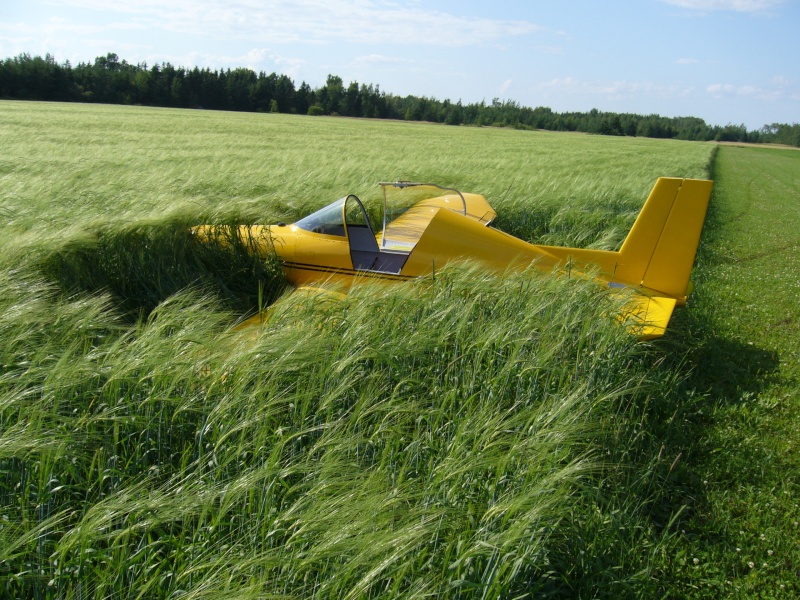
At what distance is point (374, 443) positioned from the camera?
2.68 metres

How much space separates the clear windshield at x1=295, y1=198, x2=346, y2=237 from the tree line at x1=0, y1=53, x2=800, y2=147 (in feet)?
255

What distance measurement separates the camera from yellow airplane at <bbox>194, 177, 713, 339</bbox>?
219 inches

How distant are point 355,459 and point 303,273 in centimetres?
371

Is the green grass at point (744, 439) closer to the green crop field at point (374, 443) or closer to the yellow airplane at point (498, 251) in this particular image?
the green crop field at point (374, 443)

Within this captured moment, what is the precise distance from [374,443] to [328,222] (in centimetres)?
376

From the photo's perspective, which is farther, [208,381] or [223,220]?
[223,220]

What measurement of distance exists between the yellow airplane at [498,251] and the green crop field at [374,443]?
576 millimetres

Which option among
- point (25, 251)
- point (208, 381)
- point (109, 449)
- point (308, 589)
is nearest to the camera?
point (308, 589)

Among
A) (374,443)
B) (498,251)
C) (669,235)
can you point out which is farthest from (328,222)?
(374,443)

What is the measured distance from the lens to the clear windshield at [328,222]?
606 centimetres

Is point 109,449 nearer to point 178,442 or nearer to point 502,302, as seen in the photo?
point 178,442

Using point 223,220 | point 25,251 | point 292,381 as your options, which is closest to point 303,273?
point 223,220

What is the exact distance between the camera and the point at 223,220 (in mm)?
6332

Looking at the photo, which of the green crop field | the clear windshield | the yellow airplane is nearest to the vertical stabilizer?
the yellow airplane
